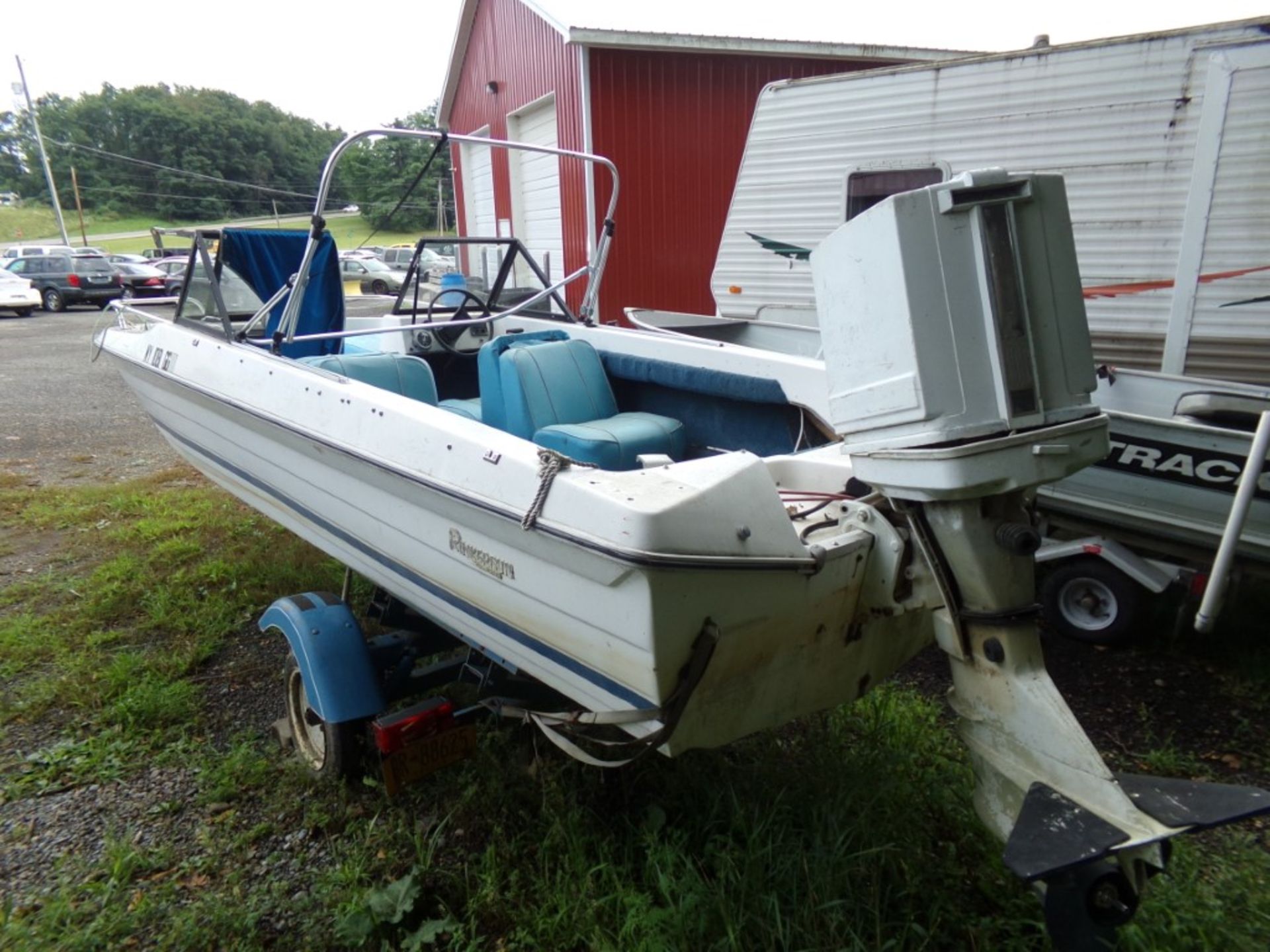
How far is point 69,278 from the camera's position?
17281 mm

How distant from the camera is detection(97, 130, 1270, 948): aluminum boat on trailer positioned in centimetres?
154

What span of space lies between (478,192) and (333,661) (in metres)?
10.6

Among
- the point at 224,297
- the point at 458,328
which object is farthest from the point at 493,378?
the point at 224,297

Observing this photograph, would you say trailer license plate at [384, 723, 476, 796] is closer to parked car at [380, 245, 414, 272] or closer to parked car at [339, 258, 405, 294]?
parked car at [339, 258, 405, 294]

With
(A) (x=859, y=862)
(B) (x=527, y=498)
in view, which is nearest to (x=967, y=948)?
(A) (x=859, y=862)

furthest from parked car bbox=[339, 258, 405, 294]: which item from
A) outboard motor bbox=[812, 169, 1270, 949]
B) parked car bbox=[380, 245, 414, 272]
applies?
outboard motor bbox=[812, 169, 1270, 949]

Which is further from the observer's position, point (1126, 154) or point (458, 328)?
point (458, 328)

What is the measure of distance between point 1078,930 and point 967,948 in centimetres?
45

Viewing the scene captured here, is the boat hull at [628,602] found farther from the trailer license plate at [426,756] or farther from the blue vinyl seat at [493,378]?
the blue vinyl seat at [493,378]

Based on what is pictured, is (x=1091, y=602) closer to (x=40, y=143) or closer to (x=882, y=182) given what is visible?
(x=882, y=182)

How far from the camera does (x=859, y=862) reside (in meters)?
2.01

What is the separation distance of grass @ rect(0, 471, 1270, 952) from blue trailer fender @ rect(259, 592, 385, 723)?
0.29 metres

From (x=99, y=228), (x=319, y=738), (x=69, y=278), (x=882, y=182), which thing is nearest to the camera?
(x=319, y=738)

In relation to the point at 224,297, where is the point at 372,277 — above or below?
below
